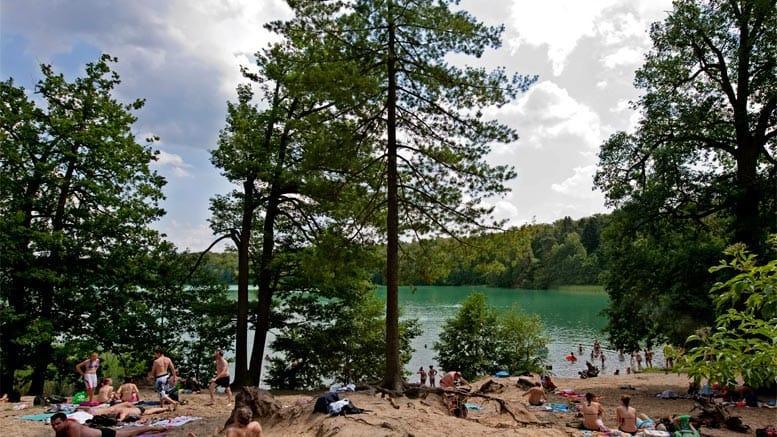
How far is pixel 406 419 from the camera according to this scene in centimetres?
872

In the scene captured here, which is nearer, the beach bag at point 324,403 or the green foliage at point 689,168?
the beach bag at point 324,403

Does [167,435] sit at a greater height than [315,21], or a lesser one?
lesser

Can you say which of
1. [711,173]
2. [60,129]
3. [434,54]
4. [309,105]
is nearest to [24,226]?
[60,129]

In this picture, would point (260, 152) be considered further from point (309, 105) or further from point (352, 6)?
point (352, 6)

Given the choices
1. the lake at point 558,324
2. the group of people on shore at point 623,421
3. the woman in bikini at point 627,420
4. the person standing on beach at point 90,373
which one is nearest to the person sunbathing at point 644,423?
the group of people on shore at point 623,421

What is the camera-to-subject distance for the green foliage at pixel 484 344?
27094 mm

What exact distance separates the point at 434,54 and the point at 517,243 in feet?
16.5

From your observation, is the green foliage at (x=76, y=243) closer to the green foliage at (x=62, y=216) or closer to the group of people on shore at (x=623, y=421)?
the green foliage at (x=62, y=216)

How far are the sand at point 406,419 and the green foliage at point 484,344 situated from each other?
12414 millimetres

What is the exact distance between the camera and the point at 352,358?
19484 mm

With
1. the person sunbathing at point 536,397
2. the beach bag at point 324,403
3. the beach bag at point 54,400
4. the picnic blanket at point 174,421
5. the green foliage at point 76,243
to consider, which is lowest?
the person sunbathing at point 536,397

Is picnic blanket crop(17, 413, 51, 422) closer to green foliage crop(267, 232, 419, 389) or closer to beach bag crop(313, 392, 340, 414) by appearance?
beach bag crop(313, 392, 340, 414)

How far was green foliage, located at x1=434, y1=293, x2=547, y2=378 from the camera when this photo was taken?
2709 cm

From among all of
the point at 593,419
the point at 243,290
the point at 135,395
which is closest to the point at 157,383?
the point at 135,395
